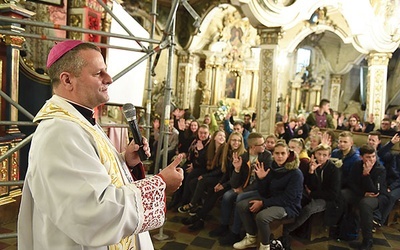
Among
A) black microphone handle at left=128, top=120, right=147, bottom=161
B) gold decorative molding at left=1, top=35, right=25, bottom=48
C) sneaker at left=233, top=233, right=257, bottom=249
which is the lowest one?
sneaker at left=233, top=233, right=257, bottom=249

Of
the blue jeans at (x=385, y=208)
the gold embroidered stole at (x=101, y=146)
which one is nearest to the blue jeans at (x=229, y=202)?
the blue jeans at (x=385, y=208)

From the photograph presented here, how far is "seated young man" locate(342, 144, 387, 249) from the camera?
4.01 meters

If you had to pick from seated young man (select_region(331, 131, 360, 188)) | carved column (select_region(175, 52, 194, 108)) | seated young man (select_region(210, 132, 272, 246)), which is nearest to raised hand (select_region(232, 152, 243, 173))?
seated young man (select_region(210, 132, 272, 246))

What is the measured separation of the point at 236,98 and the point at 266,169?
11.3 meters

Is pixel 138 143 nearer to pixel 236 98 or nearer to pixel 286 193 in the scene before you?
pixel 286 193

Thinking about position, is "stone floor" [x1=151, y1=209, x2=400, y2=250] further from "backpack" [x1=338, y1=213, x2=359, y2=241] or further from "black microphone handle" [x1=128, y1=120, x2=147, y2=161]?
"black microphone handle" [x1=128, y1=120, x2=147, y2=161]

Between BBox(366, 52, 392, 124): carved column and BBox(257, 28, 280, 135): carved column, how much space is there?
4.00 metres

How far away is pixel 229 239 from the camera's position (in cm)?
397

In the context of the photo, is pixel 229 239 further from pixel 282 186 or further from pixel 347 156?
pixel 347 156

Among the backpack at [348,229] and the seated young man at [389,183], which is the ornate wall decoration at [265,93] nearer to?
the seated young man at [389,183]

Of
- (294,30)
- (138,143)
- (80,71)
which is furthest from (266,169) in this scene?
(294,30)

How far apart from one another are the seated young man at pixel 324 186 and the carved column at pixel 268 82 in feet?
14.8

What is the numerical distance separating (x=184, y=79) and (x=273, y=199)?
35.2 feet

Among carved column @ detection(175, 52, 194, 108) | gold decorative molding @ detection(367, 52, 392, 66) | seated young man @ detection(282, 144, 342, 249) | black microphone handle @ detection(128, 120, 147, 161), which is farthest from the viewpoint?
carved column @ detection(175, 52, 194, 108)
